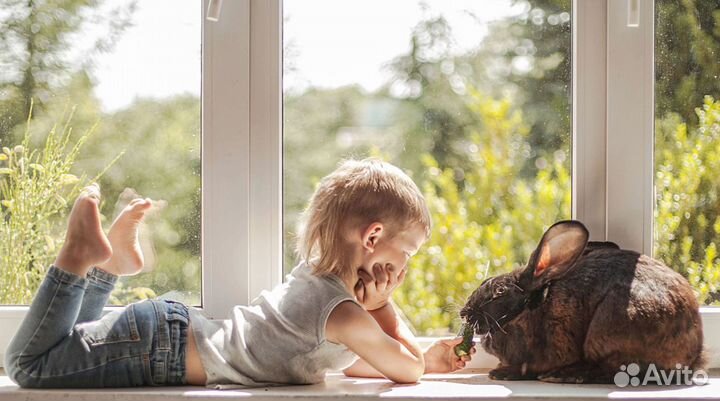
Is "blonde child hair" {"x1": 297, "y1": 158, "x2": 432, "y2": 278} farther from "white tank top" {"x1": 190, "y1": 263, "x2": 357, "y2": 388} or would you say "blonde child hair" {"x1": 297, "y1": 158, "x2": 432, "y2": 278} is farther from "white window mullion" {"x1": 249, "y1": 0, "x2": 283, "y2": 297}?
"white window mullion" {"x1": 249, "y1": 0, "x2": 283, "y2": 297}

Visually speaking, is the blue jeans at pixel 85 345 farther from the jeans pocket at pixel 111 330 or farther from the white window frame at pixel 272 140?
the white window frame at pixel 272 140

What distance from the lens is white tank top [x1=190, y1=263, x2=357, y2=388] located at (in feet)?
4.73

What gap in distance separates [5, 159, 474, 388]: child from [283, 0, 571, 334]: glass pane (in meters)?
0.14

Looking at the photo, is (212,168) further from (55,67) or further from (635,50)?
(635,50)

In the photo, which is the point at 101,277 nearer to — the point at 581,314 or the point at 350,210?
the point at 350,210

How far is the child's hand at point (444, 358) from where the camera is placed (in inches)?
60.8

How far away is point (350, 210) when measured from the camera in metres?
1.47

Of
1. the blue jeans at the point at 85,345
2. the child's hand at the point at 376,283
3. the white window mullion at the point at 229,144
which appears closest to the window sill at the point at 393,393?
the blue jeans at the point at 85,345

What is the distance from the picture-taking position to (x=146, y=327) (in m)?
1.46

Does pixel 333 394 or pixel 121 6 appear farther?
pixel 121 6


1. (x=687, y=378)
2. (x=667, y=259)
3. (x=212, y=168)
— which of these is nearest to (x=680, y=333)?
(x=687, y=378)

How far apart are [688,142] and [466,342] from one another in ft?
1.99

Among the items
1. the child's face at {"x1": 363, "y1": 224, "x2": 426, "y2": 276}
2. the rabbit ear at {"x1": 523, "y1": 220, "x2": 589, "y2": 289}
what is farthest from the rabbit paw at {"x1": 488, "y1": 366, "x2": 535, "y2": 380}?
the child's face at {"x1": 363, "y1": 224, "x2": 426, "y2": 276}

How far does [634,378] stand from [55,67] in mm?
1249
